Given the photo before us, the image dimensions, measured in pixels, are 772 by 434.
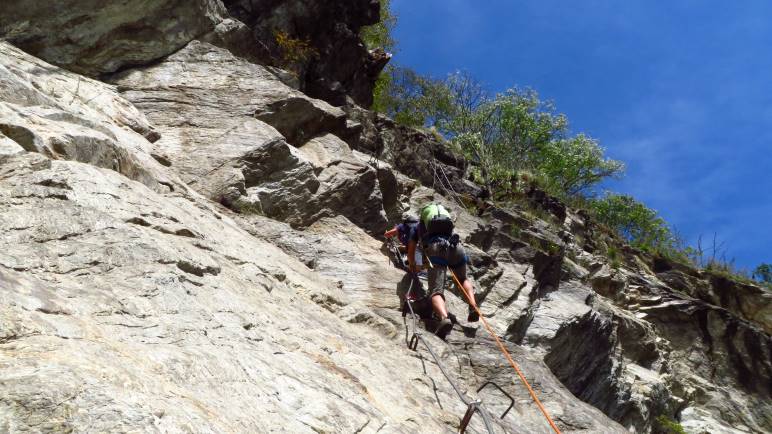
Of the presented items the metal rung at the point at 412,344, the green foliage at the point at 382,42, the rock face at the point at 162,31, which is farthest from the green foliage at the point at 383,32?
the metal rung at the point at 412,344

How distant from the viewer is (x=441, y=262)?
9.02 m

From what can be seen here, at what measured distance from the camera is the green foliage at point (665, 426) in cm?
1459

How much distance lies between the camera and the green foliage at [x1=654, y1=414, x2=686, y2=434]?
1459cm

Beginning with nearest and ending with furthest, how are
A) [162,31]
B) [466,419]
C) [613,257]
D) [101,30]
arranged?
[466,419] < [101,30] < [162,31] < [613,257]

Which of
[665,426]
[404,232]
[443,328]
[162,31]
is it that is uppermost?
[162,31]

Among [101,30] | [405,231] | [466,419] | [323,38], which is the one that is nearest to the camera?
[466,419]

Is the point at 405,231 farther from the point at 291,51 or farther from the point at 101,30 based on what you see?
the point at 291,51

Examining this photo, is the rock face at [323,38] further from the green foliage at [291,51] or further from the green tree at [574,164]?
the green tree at [574,164]

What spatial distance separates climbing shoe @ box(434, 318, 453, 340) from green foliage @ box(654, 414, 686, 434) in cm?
908

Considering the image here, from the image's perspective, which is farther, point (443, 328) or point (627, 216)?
point (627, 216)

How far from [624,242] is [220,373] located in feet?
70.5

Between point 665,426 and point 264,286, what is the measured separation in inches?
481

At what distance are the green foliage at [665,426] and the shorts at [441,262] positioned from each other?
8600mm

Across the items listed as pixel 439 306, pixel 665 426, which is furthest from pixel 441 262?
pixel 665 426
